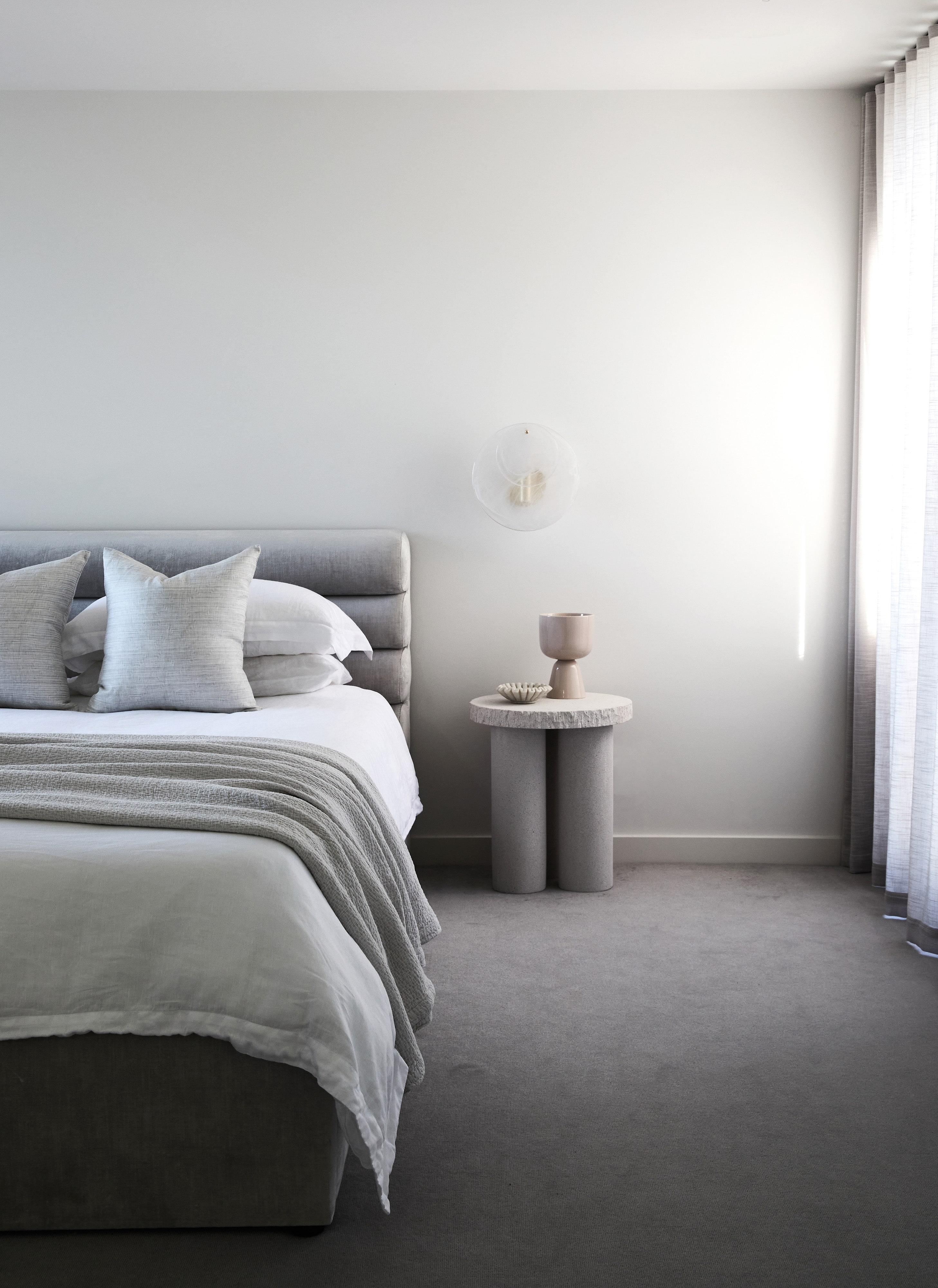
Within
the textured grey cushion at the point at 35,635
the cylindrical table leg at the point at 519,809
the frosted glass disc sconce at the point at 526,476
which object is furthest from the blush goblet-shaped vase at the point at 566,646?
the textured grey cushion at the point at 35,635

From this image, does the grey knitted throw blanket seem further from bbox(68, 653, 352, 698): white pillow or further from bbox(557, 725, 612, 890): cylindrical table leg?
bbox(557, 725, 612, 890): cylindrical table leg

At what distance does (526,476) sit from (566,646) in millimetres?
595

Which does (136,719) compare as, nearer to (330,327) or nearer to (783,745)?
(330,327)

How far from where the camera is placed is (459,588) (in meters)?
3.62

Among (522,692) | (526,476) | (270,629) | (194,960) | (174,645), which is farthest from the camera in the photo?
(526,476)

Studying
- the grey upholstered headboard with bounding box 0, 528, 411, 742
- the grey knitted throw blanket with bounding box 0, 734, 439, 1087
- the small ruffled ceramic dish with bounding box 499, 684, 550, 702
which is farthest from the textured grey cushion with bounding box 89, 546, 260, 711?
the small ruffled ceramic dish with bounding box 499, 684, 550, 702

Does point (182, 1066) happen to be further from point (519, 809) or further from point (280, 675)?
point (519, 809)

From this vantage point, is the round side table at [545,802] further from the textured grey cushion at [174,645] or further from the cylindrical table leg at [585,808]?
the textured grey cushion at [174,645]

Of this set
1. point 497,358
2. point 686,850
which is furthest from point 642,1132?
point 497,358

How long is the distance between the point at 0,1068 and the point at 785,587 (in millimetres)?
2887

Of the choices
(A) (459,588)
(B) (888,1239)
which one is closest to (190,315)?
(A) (459,588)

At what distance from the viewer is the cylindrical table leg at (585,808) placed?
10.8ft

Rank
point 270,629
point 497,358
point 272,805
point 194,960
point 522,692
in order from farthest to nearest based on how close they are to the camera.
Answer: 1. point 497,358
2. point 522,692
3. point 270,629
4. point 272,805
5. point 194,960

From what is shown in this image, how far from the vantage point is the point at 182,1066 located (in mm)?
1514
